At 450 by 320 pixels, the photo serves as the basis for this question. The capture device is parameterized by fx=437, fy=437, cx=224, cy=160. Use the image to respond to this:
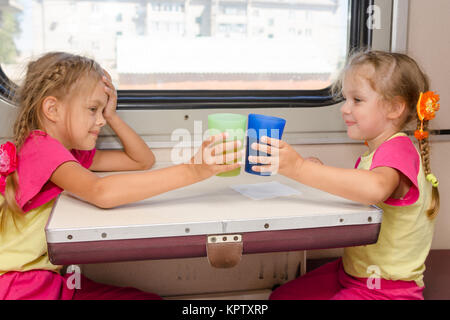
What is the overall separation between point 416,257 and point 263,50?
1.03 metres

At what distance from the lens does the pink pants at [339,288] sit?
142 centimetres

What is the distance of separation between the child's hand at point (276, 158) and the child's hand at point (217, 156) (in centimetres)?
5

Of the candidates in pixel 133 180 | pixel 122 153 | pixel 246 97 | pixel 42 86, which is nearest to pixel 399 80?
pixel 246 97

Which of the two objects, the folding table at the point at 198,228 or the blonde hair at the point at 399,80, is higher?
the blonde hair at the point at 399,80

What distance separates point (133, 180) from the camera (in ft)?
3.87

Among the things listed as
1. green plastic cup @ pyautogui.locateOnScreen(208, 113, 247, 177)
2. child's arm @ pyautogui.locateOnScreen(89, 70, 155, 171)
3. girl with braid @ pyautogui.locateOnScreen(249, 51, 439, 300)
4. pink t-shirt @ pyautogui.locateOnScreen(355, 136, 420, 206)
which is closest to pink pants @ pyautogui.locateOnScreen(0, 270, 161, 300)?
child's arm @ pyautogui.locateOnScreen(89, 70, 155, 171)

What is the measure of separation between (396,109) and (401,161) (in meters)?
0.26

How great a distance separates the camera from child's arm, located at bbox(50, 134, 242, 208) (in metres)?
1.13

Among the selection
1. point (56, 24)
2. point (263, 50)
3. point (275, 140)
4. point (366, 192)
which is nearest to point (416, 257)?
point (366, 192)

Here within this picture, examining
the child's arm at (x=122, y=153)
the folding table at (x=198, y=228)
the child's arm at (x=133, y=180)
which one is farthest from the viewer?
the child's arm at (x=122, y=153)

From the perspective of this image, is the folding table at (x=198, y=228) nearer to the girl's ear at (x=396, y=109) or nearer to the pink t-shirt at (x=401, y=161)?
the pink t-shirt at (x=401, y=161)

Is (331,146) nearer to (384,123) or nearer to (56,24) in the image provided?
(384,123)

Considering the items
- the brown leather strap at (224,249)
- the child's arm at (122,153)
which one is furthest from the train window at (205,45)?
the brown leather strap at (224,249)

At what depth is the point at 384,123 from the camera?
4.75ft
